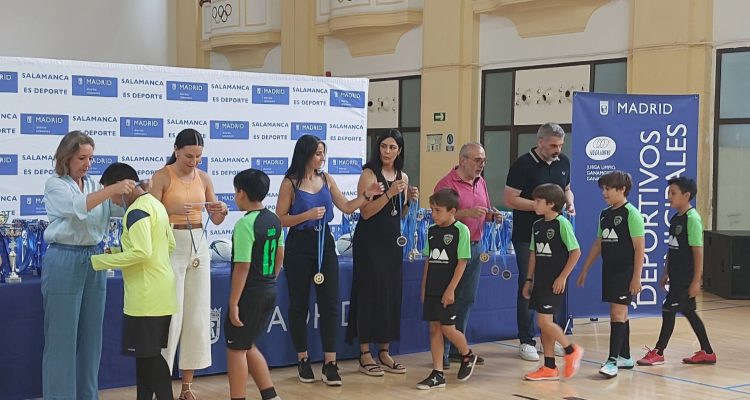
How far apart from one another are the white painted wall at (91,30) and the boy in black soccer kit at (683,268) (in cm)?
1430

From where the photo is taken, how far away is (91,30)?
18766mm

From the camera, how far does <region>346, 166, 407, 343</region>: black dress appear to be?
608 centimetres

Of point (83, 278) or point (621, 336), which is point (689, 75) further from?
point (83, 278)

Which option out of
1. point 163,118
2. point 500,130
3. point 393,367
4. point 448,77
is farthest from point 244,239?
point 448,77

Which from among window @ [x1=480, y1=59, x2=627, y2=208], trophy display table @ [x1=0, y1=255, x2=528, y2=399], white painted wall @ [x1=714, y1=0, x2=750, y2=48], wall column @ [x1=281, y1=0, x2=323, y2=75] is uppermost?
wall column @ [x1=281, y1=0, x2=323, y2=75]

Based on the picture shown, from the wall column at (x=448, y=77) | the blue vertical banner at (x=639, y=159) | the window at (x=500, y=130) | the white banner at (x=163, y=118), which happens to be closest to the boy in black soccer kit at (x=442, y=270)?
the blue vertical banner at (x=639, y=159)

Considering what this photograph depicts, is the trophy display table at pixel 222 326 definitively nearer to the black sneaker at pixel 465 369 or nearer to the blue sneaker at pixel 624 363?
the black sneaker at pixel 465 369

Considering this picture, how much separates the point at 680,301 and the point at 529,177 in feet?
4.53

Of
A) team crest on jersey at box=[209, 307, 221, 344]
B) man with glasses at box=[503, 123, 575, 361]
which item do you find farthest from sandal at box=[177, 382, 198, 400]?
man with glasses at box=[503, 123, 575, 361]

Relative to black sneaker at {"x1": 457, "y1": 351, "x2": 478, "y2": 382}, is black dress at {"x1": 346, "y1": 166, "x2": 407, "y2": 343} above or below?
above

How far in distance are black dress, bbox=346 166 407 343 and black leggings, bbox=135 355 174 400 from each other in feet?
6.24

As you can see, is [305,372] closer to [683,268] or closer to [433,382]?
[433,382]

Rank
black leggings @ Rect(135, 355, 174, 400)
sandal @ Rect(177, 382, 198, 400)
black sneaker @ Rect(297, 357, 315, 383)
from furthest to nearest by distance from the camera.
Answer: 1. black sneaker @ Rect(297, 357, 315, 383)
2. sandal @ Rect(177, 382, 198, 400)
3. black leggings @ Rect(135, 355, 174, 400)

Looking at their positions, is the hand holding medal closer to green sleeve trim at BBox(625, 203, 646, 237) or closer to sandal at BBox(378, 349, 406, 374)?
sandal at BBox(378, 349, 406, 374)
